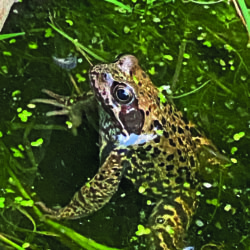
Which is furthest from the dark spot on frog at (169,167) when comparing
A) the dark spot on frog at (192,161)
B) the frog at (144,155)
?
the dark spot on frog at (192,161)

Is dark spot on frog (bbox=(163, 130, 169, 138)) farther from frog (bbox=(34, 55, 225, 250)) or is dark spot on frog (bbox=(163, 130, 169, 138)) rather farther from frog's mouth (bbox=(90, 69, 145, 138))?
frog's mouth (bbox=(90, 69, 145, 138))

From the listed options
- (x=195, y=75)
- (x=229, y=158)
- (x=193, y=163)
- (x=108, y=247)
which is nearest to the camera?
(x=108, y=247)

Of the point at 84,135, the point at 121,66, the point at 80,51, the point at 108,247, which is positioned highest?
the point at 121,66

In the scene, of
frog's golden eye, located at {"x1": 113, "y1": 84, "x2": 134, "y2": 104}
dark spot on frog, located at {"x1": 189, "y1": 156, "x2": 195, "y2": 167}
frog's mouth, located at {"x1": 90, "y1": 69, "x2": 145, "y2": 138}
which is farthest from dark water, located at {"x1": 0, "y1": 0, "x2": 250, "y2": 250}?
frog's golden eye, located at {"x1": 113, "y1": 84, "x2": 134, "y2": 104}

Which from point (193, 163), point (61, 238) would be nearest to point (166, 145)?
point (193, 163)

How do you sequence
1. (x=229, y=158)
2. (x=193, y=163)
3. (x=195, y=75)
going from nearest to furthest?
1. (x=193, y=163)
2. (x=229, y=158)
3. (x=195, y=75)

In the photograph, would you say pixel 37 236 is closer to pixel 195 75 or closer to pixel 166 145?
pixel 166 145

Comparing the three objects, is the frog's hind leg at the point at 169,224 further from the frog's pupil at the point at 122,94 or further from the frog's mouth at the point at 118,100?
the frog's pupil at the point at 122,94
